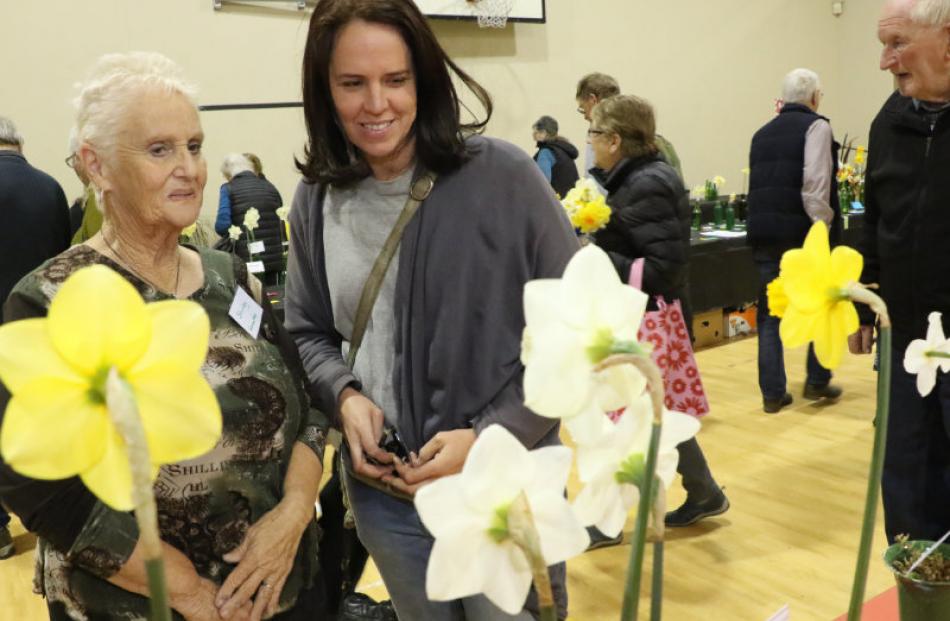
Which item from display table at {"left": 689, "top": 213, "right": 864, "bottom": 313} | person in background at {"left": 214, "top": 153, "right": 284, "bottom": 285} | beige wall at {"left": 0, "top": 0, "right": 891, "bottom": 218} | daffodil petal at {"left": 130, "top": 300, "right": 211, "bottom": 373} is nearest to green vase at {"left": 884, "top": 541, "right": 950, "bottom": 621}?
daffodil petal at {"left": 130, "top": 300, "right": 211, "bottom": 373}

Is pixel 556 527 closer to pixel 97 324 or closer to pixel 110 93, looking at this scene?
pixel 97 324

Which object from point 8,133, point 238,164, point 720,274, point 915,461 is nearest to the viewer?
point 915,461

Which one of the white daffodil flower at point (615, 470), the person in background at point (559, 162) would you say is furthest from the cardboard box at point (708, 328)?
the white daffodil flower at point (615, 470)

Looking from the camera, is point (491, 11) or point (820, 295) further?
point (491, 11)

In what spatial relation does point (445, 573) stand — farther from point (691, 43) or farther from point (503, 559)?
point (691, 43)

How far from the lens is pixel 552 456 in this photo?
50 cm

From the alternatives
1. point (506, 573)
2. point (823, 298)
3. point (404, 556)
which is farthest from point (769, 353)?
point (506, 573)

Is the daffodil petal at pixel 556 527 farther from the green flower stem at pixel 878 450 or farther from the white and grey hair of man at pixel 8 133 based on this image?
the white and grey hair of man at pixel 8 133

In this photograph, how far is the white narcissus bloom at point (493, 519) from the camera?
1.51 feet

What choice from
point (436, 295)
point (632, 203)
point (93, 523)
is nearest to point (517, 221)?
point (436, 295)

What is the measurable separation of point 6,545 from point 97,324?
3.60 m

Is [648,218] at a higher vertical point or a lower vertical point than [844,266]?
lower

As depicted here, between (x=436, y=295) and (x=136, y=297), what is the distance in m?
1.00

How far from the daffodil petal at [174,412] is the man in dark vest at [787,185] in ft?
13.0
